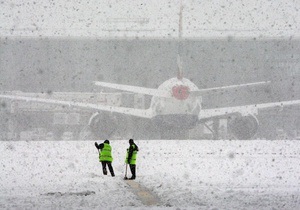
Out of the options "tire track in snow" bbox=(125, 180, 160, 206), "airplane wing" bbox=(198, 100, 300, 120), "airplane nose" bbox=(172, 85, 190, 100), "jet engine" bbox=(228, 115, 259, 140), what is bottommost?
"tire track in snow" bbox=(125, 180, 160, 206)

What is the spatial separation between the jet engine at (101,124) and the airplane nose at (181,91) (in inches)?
210

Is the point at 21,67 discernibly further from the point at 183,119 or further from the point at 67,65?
the point at 183,119

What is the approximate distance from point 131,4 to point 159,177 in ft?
553

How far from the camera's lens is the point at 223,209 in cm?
760

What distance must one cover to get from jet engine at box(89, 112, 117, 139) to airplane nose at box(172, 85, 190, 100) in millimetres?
5343

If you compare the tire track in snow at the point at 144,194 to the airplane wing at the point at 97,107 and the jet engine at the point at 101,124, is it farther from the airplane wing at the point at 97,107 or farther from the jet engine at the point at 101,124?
the jet engine at the point at 101,124

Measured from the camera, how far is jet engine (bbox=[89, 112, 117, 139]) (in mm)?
33906

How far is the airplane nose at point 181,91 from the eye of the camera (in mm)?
32375

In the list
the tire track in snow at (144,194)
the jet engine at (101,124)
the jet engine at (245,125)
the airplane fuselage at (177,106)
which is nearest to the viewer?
the tire track in snow at (144,194)

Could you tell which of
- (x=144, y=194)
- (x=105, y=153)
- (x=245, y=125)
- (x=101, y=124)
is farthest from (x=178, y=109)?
(x=144, y=194)

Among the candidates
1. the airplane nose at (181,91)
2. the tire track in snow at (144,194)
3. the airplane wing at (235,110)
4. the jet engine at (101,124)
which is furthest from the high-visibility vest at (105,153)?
the airplane wing at (235,110)

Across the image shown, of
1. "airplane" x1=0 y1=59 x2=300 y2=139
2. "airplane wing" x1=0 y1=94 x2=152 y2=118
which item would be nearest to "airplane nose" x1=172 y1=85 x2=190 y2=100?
"airplane" x1=0 y1=59 x2=300 y2=139

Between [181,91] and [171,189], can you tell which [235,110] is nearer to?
[181,91]

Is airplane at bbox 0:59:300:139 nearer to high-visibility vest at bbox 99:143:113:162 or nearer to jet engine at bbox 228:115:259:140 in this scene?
jet engine at bbox 228:115:259:140
